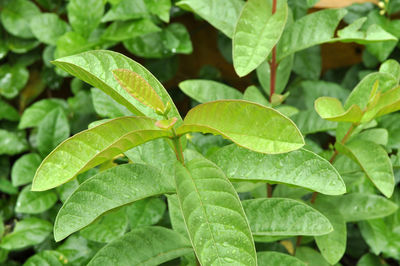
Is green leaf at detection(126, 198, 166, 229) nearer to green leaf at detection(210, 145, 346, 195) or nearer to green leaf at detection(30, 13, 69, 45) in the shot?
green leaf at detection(210, 145, 346, 195)

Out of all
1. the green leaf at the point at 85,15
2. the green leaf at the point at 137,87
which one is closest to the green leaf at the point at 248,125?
the green leaf at the point at 137,87

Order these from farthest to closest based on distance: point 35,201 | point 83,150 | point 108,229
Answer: point 35,201, point 108,229, point 83,150

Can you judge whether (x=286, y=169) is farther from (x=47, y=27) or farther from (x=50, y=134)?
(x=47, y=27)

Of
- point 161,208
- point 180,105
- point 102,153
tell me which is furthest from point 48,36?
point 102,153

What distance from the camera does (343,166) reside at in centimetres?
98

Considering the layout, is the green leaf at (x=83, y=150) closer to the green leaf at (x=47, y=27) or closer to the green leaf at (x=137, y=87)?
the green leaf at (x=137, y=87)

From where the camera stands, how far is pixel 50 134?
1238 millimetres

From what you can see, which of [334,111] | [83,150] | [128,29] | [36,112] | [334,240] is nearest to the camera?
[83,150]

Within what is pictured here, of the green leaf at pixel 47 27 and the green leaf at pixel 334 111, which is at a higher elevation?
the green leaf at pixel 334 111

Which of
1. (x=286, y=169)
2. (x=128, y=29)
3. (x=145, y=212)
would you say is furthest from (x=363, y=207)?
(x=128, y=29)

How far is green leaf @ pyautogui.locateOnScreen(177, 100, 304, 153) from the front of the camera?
584mm

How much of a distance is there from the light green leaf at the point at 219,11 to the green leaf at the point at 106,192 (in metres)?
0.41

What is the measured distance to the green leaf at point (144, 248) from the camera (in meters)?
0.77

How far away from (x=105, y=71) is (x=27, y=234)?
27.4 inches
